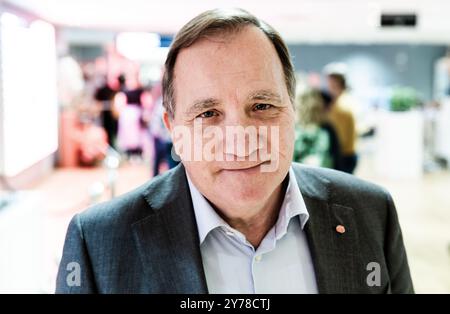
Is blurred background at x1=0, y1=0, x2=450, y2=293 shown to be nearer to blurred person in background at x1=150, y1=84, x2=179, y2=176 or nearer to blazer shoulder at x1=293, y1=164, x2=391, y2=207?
blurred person in background at x1=150, y1=84, x2=179, y2=176

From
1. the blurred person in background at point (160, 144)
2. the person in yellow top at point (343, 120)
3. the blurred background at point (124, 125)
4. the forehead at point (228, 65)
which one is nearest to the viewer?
the forehead at point (228, 65)

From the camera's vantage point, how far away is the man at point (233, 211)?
2.19 feet

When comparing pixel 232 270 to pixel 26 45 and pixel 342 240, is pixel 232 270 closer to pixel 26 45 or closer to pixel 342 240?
pixel 342 240

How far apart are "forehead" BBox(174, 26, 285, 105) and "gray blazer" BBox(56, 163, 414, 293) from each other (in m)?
0.17

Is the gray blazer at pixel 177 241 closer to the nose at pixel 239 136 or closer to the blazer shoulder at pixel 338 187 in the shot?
the blazer shoulder at pixel 338 187

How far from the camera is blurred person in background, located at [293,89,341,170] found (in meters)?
1.85

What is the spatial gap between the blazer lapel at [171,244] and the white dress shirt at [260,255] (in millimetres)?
23

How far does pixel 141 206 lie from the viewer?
2.43ft

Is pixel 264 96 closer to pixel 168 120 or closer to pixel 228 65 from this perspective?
pixel 228 65

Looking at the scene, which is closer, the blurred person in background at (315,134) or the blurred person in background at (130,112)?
the blurred person in background at (315,134)

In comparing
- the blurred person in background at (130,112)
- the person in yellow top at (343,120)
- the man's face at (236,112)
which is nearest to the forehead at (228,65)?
the man's face at (236,112)

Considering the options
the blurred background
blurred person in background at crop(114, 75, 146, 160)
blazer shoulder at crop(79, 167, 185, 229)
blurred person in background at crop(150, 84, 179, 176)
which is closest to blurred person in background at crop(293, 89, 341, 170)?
the blurred background

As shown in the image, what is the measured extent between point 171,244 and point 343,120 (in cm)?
183

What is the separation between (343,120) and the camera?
2391 millimetres
